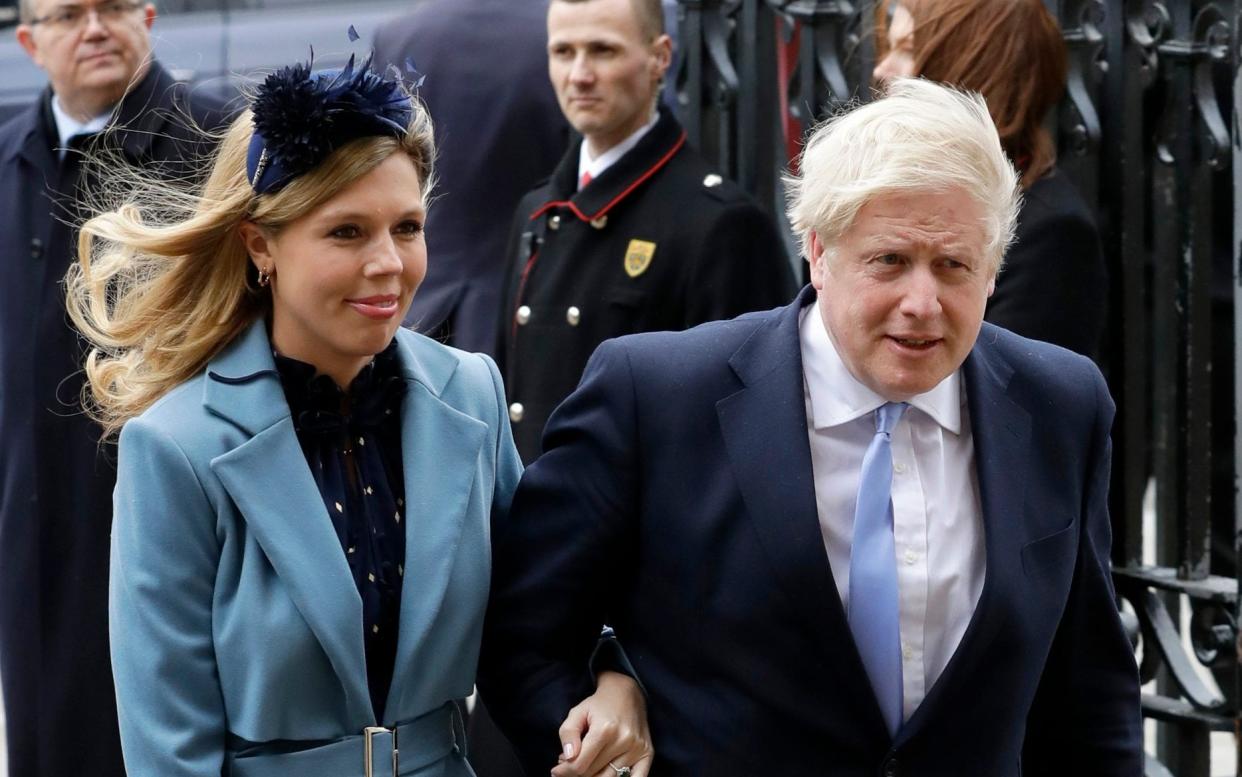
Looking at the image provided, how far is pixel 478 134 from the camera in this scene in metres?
5.33

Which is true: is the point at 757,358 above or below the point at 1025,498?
above

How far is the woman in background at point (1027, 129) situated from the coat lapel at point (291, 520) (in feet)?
5.47

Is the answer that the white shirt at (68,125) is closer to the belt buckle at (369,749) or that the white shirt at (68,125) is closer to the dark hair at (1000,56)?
the dark hair at (1000,56)

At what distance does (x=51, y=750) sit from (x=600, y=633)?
2397 mm

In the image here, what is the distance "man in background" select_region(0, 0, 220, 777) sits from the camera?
468cm

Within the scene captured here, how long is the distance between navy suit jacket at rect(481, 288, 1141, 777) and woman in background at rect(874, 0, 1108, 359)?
98 centimetres

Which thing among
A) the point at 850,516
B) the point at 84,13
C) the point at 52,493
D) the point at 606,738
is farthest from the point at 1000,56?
the point at 52,493

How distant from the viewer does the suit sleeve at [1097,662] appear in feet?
8.96

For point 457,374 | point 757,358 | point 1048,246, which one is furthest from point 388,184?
point 1048,246

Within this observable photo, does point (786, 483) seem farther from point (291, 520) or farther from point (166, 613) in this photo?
point (166, 613)

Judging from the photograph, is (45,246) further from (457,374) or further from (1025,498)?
(1025,498)

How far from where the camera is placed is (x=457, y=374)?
2.85 metres

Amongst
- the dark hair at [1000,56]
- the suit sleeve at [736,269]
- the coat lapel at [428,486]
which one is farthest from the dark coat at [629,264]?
the coat lapel at [428,486]

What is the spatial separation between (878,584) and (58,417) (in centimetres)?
288
